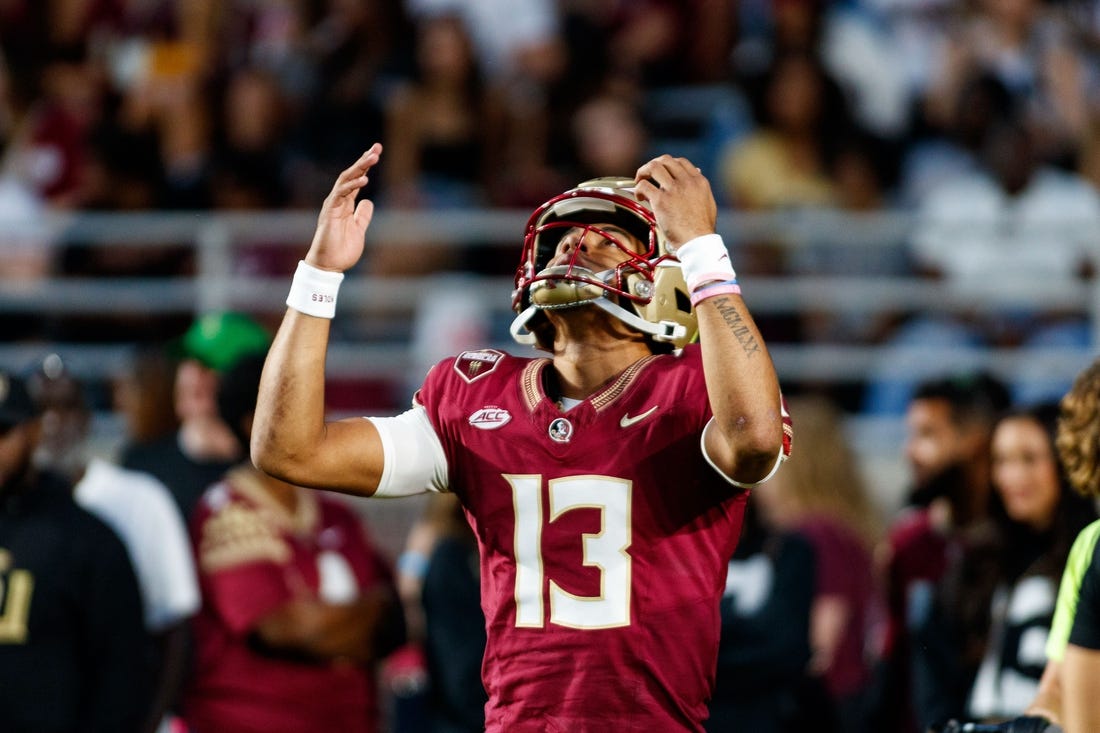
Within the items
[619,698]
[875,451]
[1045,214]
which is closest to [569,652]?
[619,698]

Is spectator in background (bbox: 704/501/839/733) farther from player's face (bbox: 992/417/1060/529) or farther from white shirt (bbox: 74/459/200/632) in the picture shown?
white shirt (bbox: 74/459/200/632)

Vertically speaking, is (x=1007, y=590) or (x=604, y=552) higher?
(x=604, y=552)

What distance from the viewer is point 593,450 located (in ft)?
11.7

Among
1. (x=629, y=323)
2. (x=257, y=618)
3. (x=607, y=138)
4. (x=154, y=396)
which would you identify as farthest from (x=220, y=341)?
(x=629, y=323)

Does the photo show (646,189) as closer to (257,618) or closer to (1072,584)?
(1072,584)

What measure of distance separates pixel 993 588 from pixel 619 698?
2302 millimetres

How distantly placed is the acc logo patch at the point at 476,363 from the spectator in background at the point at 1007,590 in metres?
1.97

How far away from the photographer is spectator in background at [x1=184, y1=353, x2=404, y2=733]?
5.52 m

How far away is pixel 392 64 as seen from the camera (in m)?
10.3

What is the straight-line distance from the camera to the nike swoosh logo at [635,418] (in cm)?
358

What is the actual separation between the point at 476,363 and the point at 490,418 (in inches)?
8.0

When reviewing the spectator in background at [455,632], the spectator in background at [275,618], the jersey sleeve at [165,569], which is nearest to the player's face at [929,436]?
the spectator in background at [455,632]

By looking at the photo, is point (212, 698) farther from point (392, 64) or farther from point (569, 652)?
point (392, 64)

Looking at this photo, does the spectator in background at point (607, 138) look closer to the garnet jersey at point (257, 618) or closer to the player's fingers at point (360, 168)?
the garnet jersey at point (257, 618)
